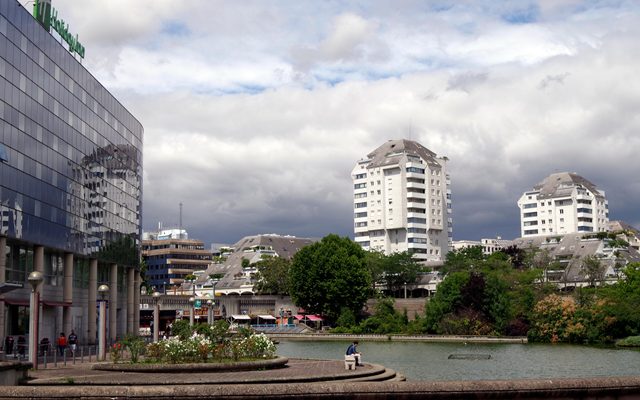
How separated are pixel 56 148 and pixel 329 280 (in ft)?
233

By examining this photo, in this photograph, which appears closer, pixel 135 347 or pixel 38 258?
pixel 135 347

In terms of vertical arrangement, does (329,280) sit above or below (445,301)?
above

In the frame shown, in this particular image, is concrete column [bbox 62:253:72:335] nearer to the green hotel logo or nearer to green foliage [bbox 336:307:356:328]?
the green hotel logo

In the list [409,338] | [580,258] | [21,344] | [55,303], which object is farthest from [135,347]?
[580,258]

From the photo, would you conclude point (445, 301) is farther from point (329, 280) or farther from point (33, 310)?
point (33, 310)

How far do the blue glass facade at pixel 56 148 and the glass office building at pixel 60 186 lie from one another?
0.08m

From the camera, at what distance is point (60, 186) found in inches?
2630

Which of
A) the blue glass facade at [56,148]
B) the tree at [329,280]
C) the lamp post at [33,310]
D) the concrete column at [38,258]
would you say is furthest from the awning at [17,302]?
the tree at [329,280]

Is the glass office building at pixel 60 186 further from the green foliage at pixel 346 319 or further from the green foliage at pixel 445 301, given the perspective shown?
the green foliage at pixel 346 319

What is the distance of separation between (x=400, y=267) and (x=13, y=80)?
112 meters

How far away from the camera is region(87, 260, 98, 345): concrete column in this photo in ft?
248

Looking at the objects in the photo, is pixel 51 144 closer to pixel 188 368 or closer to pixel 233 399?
pixel 188 368

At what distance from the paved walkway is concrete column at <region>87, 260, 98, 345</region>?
3379 centimetres

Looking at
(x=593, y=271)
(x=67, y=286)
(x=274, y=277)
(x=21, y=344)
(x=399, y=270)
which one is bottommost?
(x=21, y=344)
